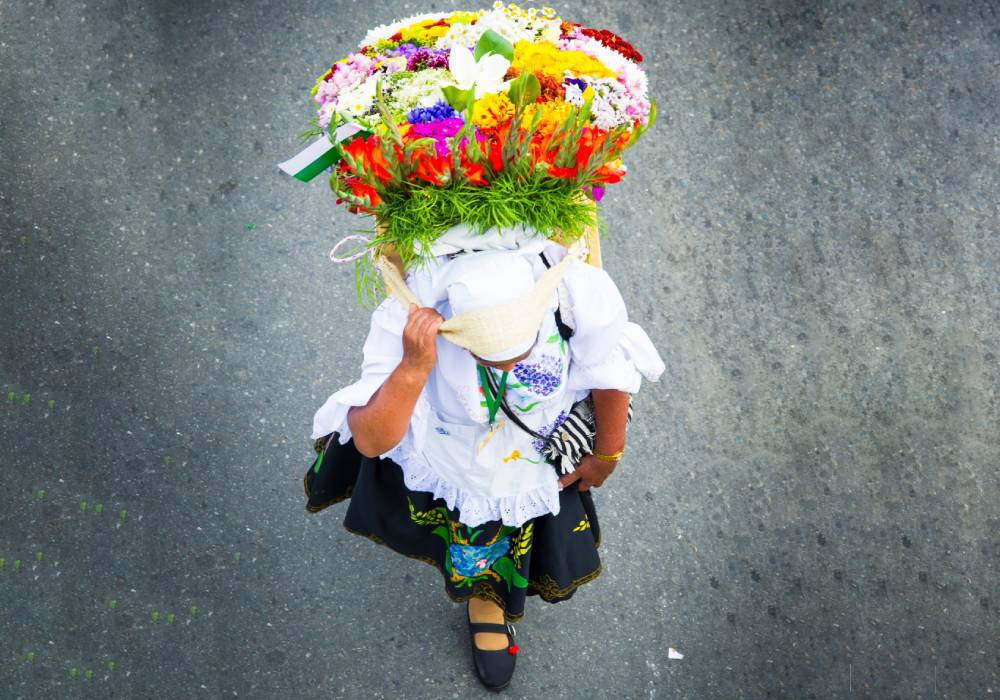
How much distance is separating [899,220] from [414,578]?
2.67 metres

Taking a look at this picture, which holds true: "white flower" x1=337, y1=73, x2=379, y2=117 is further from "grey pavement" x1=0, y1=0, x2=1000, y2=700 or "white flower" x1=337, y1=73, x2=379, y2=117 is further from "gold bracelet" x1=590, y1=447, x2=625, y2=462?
"grey pavement" x1=0, y1=0, x2=1000, y2=700

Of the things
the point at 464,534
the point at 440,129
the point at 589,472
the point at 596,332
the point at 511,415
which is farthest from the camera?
the point at 464,534

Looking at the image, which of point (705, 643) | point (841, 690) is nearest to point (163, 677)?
point (705, 643)

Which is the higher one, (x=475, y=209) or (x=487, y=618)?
(x=475, y=209)

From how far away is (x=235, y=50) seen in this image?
11.7ft

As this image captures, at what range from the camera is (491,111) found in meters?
1.62

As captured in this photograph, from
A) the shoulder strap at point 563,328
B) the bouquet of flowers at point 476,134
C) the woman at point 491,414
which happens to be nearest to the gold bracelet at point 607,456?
the woman at point 491,414

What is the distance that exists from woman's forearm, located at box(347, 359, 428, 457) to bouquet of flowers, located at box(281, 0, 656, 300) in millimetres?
303

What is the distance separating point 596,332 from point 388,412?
514mm

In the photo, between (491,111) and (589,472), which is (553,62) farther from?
(589,472)

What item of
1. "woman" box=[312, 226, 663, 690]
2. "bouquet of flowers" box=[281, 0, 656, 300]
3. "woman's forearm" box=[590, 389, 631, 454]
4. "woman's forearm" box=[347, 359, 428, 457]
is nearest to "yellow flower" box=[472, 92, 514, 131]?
"bouquet of flowers" box=[281, 0, 656, 300]

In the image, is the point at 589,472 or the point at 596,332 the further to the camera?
the point at 589,472

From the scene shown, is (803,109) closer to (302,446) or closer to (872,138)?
(872,138)

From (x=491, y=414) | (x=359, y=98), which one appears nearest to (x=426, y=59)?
(x=359, y=98)
